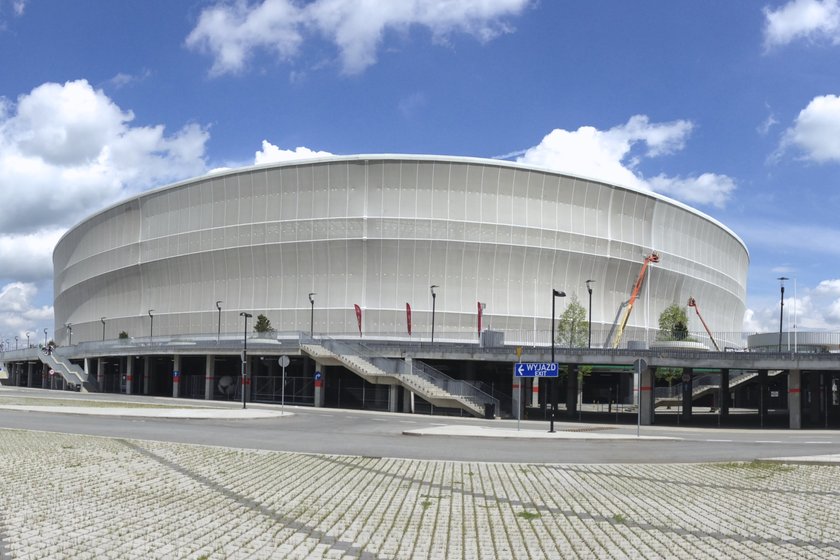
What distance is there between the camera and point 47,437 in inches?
913

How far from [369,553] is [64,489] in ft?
21.7

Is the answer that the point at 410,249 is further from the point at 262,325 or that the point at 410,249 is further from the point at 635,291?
the point at 635,291

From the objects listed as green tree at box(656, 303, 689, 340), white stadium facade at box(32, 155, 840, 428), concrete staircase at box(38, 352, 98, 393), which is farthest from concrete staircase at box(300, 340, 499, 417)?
green tree at box(656, 303, 689, 340)

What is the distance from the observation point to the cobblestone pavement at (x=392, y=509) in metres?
9.88

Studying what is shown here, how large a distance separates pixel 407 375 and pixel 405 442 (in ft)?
79.9

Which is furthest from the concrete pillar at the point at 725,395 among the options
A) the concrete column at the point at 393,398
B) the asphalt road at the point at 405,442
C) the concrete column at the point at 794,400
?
the concrete column at the point at 393,398

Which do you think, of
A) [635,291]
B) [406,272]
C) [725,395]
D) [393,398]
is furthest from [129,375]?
[635,291]

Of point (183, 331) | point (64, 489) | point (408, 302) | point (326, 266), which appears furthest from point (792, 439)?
point (183, 331)

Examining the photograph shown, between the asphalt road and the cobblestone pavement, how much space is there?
3.06 m

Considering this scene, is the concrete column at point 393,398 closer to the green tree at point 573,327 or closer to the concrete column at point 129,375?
the green tree at point 573,327

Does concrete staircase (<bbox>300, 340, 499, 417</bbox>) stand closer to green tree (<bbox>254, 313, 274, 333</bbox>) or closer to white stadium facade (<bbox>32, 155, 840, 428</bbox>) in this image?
white stadium facade (<bbox>32, 155, 840, 428</bbox>)

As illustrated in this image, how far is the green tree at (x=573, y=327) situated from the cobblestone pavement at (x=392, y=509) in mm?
60540

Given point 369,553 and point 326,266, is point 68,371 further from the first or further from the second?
point 369,553

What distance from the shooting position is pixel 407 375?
50219mm
